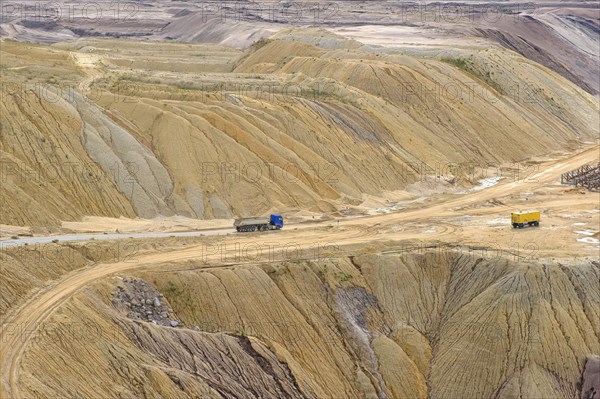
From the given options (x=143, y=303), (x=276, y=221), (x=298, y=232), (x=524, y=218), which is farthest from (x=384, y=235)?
(x=143, y=303)

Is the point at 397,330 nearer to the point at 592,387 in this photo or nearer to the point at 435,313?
the point at 435,313

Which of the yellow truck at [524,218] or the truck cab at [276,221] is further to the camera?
the yellow truck at [524,218]

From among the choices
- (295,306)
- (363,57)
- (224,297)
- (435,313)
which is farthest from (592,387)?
(363,57)

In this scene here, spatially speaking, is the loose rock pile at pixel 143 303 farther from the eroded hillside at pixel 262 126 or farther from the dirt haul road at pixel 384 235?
the eroded hillside at pixel 262 126

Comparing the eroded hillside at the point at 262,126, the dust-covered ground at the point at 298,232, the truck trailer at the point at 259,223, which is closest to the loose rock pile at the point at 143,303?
the dust-covered ground at the point at 298,232

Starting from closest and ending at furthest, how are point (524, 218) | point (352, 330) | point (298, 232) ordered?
point (352, 330) → point (298, 232) → point (524, 218)

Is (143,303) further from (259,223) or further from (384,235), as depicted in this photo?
(384,235)
